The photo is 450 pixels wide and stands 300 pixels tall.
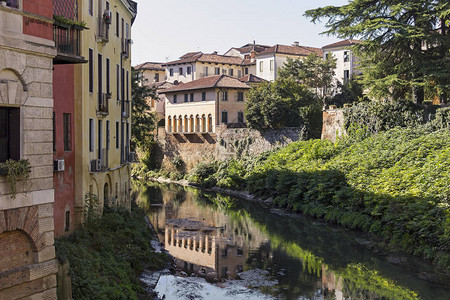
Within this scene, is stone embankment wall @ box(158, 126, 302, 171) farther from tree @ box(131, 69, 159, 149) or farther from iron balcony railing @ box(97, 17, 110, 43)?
iron balcony railing @ box(97, 17, 110, 43)

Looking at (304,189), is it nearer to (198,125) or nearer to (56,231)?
(56,231)

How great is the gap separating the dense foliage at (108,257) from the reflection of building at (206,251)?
1.37 m

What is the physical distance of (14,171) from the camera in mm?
9086

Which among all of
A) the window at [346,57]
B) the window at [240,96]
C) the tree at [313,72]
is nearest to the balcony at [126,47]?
the window at [240,96]

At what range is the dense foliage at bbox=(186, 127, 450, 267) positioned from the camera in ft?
68.1

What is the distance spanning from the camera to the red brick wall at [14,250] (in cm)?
927

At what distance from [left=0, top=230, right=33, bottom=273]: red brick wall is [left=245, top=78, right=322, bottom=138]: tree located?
34887 millimetres

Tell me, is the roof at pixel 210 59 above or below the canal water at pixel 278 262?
above

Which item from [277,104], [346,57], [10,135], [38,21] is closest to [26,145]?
[10,135]

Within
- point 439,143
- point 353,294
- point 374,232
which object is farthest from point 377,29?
point 353,294

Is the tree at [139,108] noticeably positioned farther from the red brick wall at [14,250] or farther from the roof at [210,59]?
the roof at [210,59]

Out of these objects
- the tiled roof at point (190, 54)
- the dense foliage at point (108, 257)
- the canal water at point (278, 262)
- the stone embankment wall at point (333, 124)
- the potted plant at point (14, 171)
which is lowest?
the canal water at point (278, 262)

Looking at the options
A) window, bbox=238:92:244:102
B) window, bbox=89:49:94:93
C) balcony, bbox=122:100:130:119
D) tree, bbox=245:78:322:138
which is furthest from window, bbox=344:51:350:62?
window, bbox=89:49:94:93

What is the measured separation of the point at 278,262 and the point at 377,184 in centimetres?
788
